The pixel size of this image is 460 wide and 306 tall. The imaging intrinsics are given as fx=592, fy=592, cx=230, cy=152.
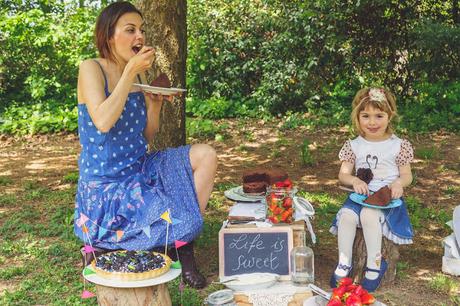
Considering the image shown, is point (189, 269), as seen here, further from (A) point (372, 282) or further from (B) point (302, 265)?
(A) point (372, 282)

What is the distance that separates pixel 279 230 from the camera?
3.38m

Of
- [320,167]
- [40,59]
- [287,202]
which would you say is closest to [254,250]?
[287,202]

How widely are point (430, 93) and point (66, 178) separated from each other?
5146mm

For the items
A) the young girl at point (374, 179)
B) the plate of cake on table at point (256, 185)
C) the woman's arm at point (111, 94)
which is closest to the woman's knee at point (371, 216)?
the young girl at point (374, 179)

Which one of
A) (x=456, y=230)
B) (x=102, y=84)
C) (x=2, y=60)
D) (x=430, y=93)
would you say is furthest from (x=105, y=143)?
(x=2, y=60)

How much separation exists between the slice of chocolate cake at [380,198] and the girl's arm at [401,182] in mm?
48

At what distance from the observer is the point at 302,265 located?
340cm

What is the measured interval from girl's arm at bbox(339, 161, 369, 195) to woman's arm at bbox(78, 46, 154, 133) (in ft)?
4.45

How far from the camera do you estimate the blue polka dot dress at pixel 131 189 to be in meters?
3.24

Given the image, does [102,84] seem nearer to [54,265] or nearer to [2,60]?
[54,265]

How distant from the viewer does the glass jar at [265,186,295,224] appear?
3.41 metres

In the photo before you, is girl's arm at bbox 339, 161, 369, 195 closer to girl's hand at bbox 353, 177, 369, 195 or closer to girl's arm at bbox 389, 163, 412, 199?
girl's hand at bbox 353, 177, 369, 195

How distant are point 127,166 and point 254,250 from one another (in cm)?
88

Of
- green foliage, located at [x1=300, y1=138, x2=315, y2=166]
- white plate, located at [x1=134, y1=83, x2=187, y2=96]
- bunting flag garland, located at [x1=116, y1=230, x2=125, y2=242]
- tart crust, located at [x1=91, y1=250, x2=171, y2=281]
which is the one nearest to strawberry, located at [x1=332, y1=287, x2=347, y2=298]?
tart crust, located at [x1=91, y1=250, x2=171, y2=281]
